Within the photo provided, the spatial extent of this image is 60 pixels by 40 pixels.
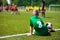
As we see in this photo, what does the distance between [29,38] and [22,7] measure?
59365 millimetres

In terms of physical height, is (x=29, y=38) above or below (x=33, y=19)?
below

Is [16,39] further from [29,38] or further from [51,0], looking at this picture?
[51,0]

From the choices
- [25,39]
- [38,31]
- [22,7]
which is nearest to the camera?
[25,39]

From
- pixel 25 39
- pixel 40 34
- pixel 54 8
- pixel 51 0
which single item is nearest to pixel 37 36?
pixel 40 34

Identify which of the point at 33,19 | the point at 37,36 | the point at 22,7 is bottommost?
the point at 22,7

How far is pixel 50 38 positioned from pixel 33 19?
1.09 meters

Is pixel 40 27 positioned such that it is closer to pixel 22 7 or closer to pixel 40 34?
pixel 40 34

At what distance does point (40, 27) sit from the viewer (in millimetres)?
11117

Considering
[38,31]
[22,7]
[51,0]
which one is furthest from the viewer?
[51,0]

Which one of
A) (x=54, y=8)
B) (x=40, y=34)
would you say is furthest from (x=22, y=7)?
(x=40, y=34)

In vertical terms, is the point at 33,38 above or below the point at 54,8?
above

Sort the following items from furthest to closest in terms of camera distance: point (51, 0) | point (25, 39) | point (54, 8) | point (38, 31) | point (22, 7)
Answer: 1. point (51, 0)
2. point (22, 7)
3. point (54, 8)
4. point (38, 31)
5. point (25, 39)

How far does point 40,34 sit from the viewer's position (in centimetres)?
1150

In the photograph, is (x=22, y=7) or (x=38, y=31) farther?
(x=22, y=7)
